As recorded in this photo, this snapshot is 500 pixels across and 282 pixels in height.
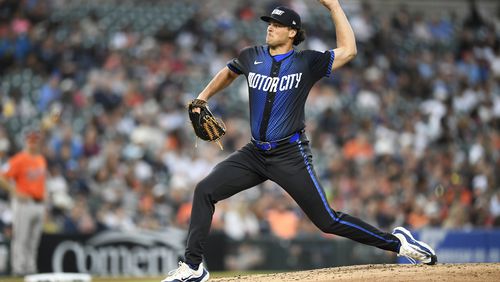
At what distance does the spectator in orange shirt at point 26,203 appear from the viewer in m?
14.0

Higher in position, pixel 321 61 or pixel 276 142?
pixel 321 61

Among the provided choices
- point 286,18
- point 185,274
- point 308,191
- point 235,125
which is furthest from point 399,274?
point 235,125

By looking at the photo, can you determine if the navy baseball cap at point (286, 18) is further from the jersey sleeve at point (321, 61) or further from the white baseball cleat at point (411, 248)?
the white baseball cleat at point (411, 248)

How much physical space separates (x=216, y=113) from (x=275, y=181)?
37.7 ft

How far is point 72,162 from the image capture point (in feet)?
55.7

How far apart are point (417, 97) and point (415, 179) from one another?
353 cm

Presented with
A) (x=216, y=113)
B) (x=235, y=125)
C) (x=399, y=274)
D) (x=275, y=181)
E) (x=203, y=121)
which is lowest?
(x=399, y=274)

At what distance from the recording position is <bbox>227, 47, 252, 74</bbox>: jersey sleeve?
26.2 ft

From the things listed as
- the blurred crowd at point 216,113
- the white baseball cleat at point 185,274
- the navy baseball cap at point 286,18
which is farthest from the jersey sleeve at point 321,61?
the blurred crowd at point 216,113

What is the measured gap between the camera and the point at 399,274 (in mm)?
7926

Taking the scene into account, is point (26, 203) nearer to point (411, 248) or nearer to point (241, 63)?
point (241, 63)

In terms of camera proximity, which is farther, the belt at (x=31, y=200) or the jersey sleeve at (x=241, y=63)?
the belt at (x=31, y=200)

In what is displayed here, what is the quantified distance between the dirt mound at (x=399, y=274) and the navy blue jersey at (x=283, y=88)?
4.44ft

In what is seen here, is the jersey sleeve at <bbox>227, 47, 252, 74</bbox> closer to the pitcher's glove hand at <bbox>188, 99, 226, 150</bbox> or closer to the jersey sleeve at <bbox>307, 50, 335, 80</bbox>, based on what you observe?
the pitcher's glove hand at <bbox>188, 99, 226, 150</bbox>
